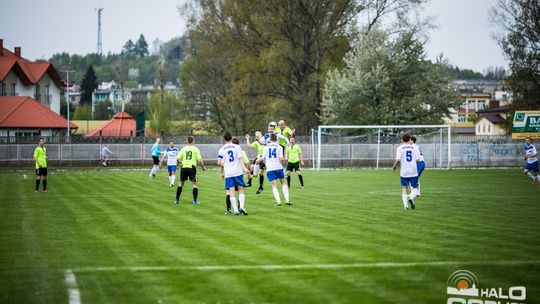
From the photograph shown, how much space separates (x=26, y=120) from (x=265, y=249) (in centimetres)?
6326

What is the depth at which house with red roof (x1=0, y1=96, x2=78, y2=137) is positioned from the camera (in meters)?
69.7

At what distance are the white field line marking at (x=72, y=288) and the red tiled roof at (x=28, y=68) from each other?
74.4 meters

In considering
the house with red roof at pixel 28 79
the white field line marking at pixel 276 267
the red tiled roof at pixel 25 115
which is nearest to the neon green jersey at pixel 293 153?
the white field line marking at pixel 276 267

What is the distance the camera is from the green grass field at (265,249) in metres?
9.38

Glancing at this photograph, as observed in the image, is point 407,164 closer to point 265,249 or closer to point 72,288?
point 265,249

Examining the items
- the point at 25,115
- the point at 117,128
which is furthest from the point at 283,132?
the point at 117,128

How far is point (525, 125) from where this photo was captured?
5003 cm

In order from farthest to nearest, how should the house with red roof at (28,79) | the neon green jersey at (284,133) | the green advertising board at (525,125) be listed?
the house with red roof at (28,79)
the green advertising board at (525,125)
the neon green jersey at (284,133)

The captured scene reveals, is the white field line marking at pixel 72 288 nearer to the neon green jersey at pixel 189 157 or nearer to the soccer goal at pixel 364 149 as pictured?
the neon green jersey at pixel 189 157

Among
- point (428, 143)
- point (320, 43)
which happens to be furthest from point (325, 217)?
point (320, 43)

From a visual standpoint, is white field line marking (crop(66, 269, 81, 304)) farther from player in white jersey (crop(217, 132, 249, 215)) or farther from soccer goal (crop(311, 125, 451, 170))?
soccer goal (crop(311, 125, 451, 170))

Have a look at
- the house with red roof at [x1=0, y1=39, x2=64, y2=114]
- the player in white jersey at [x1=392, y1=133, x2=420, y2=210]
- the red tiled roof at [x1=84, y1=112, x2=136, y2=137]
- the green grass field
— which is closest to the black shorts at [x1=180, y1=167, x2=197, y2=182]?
the green grass field

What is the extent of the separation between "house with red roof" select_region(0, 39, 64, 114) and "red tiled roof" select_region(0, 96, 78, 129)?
7.36 metres

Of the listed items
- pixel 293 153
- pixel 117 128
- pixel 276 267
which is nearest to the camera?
pixel 276 267
